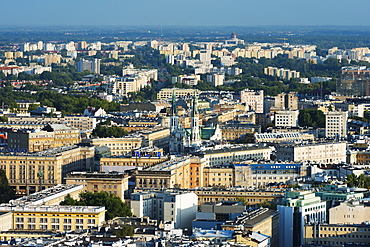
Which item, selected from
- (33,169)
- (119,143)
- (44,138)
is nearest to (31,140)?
(44,138)

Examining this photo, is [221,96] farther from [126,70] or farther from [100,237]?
[100,237]

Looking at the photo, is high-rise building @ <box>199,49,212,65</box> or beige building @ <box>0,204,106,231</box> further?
high-rise building @ <box>199,49,212,65</box>

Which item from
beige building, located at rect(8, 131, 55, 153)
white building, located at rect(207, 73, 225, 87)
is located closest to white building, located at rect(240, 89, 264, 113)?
white building, located at rect(207, 73, 225, 87)

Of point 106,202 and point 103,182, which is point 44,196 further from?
point 103,182

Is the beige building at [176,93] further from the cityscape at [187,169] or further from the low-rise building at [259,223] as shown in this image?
the low-rise building at [259,223]

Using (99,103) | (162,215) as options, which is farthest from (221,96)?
(162,215)

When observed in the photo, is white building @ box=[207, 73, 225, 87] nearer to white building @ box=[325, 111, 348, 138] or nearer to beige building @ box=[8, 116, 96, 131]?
beige building @ box=[8, 116, 96, 131]
